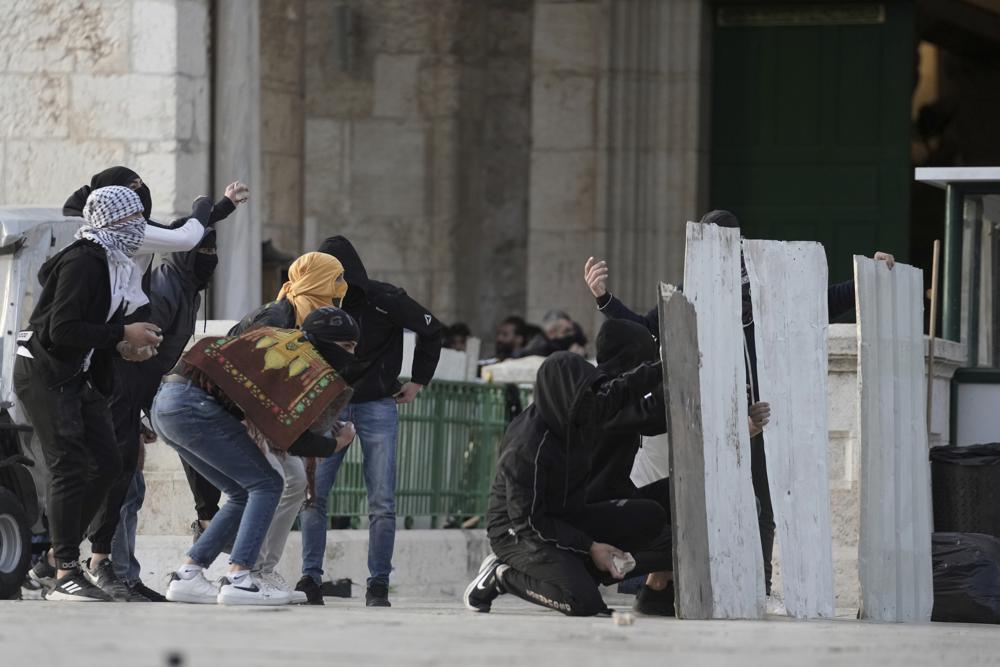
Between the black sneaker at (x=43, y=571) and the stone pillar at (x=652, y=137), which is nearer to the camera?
the black sneaker at (x=43, y=571)

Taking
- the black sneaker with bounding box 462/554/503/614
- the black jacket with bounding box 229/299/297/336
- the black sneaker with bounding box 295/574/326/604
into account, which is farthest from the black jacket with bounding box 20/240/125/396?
the black sneaker with bounding box 462/554/503/614

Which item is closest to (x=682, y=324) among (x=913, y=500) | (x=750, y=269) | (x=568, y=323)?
(x=750, y=269)

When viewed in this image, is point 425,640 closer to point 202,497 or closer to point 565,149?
point 202,497

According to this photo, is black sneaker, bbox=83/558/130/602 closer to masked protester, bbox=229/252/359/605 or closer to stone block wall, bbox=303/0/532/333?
masked protester, bbox=229/252/359/605

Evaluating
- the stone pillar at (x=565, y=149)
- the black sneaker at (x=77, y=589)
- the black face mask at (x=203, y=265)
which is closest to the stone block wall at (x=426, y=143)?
the stone pillar at (x=565, y=149)

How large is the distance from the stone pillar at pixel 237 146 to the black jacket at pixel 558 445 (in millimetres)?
4967

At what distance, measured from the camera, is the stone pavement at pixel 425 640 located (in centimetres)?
634

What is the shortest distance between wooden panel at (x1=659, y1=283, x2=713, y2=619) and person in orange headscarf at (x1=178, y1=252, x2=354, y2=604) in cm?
138

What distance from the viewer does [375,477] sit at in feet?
33.2

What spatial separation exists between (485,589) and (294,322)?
1.40 metres

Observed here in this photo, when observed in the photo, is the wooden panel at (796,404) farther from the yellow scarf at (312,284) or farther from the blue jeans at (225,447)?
the blue jeans at (225,447)

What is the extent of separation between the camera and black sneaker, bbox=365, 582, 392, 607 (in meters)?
9.93

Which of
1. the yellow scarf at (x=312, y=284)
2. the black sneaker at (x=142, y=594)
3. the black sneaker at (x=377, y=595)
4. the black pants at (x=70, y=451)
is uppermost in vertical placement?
the yellow scarf at (x=312, y=284)

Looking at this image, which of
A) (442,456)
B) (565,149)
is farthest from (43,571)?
(565,149)
